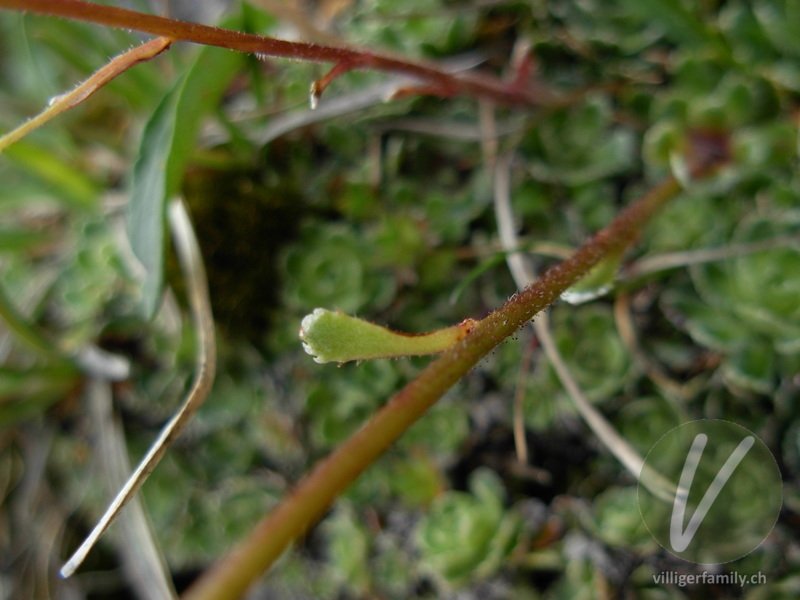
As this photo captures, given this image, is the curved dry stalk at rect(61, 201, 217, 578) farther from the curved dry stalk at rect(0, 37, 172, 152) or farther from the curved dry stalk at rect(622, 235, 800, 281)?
the curved dry stalk at rect(622, 235, 800, 281)

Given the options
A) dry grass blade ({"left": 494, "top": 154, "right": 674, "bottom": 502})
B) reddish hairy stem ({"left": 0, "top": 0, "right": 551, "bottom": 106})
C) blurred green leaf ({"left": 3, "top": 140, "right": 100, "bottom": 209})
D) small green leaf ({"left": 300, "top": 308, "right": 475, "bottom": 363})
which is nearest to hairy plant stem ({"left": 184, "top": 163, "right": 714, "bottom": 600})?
small green leaf ({"left": 300, "top": 308, "right": 475, "bottom": 363})

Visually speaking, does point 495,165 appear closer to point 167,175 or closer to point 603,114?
point 603,114

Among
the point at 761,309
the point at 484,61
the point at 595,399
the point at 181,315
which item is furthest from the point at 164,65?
the point at 761,309

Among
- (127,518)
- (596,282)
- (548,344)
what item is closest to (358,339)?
(596,282)

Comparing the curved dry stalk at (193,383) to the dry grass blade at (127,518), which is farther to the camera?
the dry grass blade at (127,518)

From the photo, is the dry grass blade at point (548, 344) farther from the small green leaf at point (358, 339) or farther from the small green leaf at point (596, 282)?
the small green leaf at point (358, 339)

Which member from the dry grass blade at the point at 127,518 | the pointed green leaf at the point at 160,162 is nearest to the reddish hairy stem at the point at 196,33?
the pointed green leaf at the point at 160,162

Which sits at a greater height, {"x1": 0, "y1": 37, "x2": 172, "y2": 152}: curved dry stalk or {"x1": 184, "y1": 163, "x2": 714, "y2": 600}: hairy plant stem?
{"x1": 0, "y1": 37, "x2": 172, "y2": 152}: curved dry stalk

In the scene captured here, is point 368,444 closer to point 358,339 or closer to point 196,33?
point 358,339
